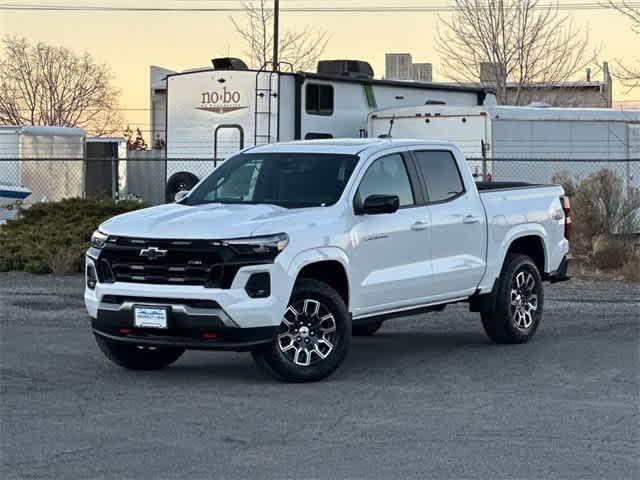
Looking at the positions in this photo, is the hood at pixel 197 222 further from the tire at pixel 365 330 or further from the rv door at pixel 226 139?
the rv door at pixel 226 139

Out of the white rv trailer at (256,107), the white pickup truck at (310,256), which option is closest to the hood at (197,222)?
the white pickup truck at (310,256)

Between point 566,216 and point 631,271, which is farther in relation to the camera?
point 631,271

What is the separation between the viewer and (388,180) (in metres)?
11.5

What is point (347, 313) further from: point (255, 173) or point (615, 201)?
point (615, 201)

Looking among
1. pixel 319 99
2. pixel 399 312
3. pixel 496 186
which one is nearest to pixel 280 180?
pixel 399 312

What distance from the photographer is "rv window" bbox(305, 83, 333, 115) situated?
26938 mm

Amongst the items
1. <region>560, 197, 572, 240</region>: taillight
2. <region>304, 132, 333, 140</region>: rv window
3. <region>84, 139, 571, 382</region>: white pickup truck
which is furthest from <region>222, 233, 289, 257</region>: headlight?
<region>304, 132, 333, 140</region>: rv window

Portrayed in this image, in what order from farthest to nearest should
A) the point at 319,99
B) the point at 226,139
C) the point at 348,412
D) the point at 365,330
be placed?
the point at 226,139, the point at 319,99, the point at 365,330, the point at 348,412

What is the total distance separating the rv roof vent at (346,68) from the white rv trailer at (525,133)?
Result: 4.59 ft

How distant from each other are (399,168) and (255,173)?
125 cm

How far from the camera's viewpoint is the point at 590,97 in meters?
57.1

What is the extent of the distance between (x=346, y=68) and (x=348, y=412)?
19671 millimetres

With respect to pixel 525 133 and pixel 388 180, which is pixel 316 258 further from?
pixel 525 133

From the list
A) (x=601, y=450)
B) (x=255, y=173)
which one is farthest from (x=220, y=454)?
(x=255, y=173)
